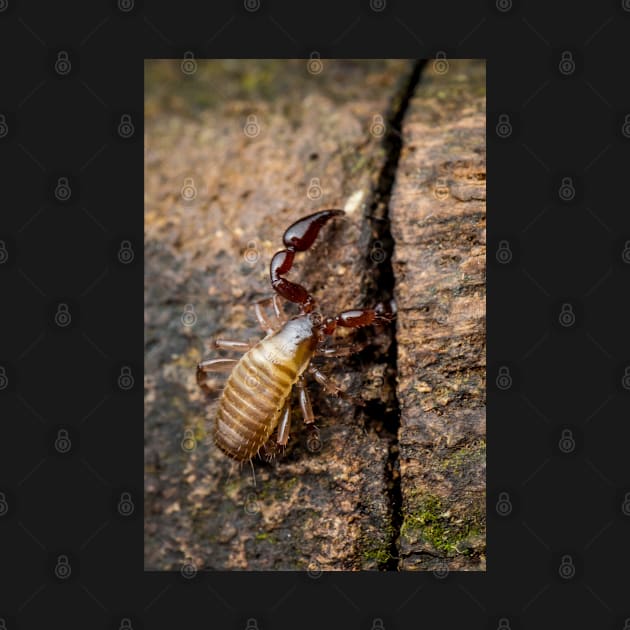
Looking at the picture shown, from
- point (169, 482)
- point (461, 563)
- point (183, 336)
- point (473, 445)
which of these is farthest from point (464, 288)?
point (169, 482)

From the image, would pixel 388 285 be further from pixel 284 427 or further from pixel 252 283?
pixel 284 427

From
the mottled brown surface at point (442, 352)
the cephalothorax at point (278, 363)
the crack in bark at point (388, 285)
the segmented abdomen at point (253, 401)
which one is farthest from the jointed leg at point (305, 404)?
the mottled brown surface at point (442, 352)

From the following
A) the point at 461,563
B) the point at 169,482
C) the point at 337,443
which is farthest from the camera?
the point at 169,482

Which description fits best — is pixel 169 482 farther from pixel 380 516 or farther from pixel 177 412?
pixel 380 516

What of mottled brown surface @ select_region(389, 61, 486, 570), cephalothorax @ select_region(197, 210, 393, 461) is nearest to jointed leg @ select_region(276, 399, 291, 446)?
cephalothorax @ select_region(197, 210, 393, 461)

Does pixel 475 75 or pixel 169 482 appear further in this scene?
pixel 475 75

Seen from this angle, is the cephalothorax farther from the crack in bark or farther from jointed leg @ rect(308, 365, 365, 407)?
the crack in bark

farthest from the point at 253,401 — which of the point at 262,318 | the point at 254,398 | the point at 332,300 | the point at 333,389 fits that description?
the point at 332,300
